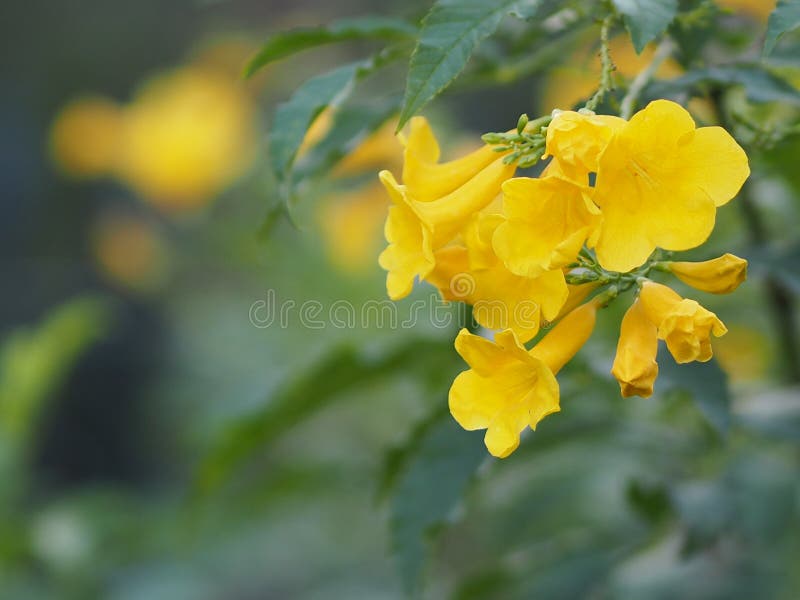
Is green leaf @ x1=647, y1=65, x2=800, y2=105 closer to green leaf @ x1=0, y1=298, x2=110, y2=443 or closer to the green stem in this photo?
the green stem

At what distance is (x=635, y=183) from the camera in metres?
0.87

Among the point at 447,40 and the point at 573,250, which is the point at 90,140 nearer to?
the point at 447,40

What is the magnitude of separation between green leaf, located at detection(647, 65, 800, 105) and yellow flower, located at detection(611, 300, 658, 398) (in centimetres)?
30

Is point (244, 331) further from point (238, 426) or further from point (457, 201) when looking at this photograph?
point (457, 201)

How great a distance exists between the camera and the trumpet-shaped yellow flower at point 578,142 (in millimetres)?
815

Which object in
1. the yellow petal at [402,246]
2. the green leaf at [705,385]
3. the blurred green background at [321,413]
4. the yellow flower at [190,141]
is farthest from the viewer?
the yellow flower at [190,141]

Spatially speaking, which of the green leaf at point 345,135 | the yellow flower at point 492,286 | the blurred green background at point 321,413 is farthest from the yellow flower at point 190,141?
the yellow flower at point 492,286

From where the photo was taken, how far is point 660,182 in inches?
34.6

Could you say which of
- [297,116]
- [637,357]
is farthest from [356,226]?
[637,357]

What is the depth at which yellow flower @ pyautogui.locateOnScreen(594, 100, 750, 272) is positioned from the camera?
0.84 metres

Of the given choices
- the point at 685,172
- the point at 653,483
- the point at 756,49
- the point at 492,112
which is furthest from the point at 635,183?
the point at 492,112

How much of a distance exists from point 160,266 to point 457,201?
132 inches

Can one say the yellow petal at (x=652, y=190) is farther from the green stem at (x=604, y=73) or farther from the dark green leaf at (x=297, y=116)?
the dark green leaf at (x=297, y=116)

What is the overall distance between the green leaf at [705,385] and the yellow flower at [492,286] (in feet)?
0.98
